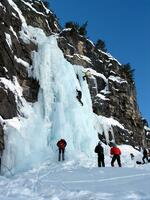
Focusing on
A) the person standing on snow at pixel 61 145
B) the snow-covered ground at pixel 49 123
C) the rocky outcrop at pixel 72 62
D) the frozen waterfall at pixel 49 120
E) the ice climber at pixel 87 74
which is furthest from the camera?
the ice climber at pixel 87 74

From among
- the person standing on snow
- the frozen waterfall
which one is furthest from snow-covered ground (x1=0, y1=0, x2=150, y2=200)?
the person standing on snow

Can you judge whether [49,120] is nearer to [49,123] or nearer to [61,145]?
[49,123]

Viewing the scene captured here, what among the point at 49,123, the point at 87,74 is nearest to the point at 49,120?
the point at 49,123

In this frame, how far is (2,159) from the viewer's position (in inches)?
1133

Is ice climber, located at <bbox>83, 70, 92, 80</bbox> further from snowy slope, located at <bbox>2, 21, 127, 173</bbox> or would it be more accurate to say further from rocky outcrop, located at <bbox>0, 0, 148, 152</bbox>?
snowy slope, located at <bbox>2, 21, 127, 173</bbox>

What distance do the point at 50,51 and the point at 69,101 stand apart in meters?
5.99

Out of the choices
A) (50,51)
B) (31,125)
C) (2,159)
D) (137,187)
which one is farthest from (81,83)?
(137,187)

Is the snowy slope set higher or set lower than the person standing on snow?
higher

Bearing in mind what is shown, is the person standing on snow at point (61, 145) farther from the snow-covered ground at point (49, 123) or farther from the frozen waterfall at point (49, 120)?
the frozen waterfall at point (49, 120)

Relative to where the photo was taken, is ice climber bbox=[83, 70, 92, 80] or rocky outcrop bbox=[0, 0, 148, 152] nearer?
rocky outcrop bbox=[0, 0, 148, 152]

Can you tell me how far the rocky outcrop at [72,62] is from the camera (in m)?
35.9

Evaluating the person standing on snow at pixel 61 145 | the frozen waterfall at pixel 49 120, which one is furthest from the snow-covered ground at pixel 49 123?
the person standing on snow at pixel 61 145

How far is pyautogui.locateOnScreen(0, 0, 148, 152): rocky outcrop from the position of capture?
35938mm

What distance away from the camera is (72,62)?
161 ft
